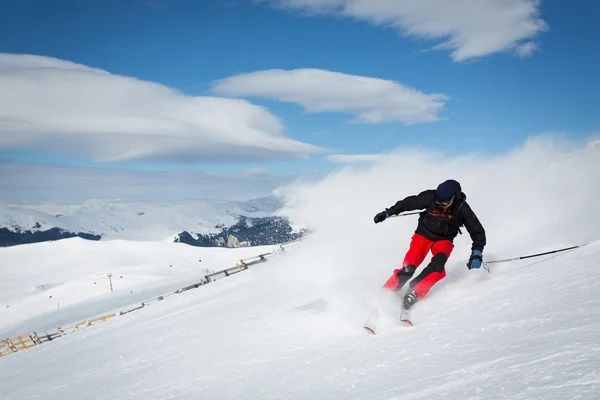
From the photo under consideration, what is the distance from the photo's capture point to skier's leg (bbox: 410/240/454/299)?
23.6ft

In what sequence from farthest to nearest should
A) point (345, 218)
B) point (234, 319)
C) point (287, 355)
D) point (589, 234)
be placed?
point (345, 218), point (234, 319), point (589, 234), point (287, 355)

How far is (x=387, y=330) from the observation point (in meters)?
6.57

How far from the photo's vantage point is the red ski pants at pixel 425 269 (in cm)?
724

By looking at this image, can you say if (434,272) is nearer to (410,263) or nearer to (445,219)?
(410,263)

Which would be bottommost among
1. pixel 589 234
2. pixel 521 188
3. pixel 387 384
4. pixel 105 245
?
pixel 387 384

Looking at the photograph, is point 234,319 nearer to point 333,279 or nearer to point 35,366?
point 333,279

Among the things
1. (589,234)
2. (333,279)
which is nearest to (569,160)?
(589,234)

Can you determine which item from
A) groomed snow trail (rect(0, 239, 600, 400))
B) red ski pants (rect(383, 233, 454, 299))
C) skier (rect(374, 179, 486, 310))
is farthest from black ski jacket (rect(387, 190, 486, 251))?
groomed snow trail (rect(0, 239, 600, 400))

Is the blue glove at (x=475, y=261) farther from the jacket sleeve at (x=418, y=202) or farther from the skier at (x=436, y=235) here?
the jacket sleeve at (x=418, y=202)

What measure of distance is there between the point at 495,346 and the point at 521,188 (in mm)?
13642

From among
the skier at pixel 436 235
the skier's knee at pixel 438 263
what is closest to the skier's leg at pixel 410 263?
the skier at pixel 436 235

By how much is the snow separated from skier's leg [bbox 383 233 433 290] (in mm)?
460

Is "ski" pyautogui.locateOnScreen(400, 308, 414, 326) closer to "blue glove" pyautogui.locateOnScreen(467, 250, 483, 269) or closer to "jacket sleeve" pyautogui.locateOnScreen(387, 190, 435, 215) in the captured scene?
"blue glove" pyautogui.locateOnScreen(467, 250, 483, 269)

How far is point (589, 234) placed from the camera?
9.13 metres
